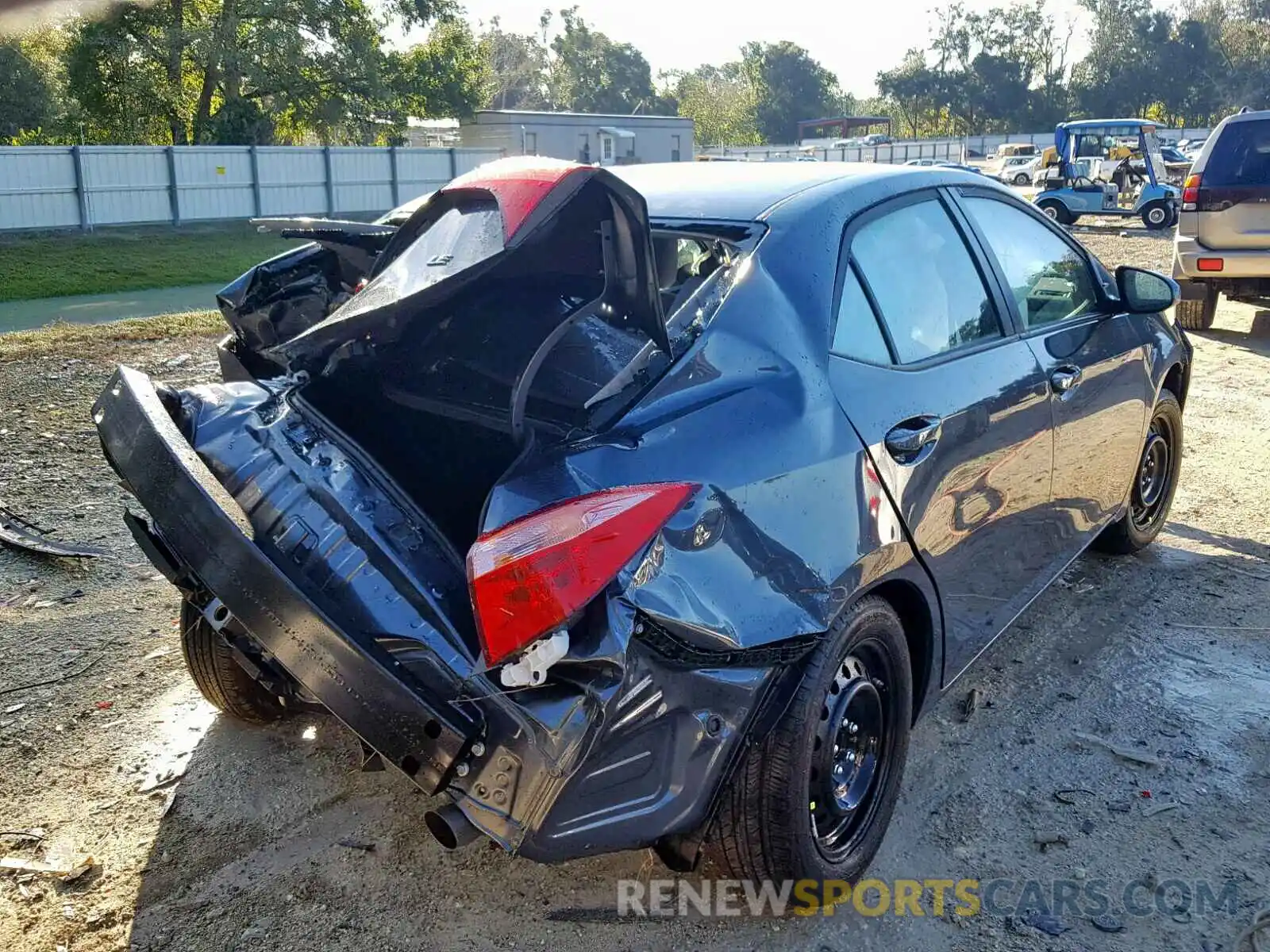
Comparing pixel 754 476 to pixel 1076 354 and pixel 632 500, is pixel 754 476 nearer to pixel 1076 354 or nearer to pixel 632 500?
pixel 632 500

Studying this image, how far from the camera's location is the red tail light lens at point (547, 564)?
198 cm

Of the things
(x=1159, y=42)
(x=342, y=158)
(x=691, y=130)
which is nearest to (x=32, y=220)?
(x=342, y=158)

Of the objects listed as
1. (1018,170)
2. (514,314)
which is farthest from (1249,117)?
(1018,170)

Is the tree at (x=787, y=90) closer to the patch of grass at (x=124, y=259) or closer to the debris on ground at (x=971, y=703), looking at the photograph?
the patch of grass at (x=124, y=259)

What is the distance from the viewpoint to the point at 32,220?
63.2ft

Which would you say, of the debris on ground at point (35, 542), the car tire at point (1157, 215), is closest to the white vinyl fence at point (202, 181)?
the car tire at point (1157, 215)

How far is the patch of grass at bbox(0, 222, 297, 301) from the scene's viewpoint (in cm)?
1462

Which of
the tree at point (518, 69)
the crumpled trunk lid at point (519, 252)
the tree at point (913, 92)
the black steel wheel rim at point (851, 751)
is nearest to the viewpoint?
the crumpled trunk lid at point (519, 252)

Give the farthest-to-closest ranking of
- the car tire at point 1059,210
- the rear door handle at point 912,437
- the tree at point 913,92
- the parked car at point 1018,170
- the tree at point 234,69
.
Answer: the tree at point 913,92
the parked car at point 1018,170
the tree at point 234,69
the car tire at point 1059,210
the rear door handle at point 912,437

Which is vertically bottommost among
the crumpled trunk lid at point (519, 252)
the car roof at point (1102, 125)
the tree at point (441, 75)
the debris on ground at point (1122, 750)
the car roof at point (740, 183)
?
the debris on ground at point (1122, 750)

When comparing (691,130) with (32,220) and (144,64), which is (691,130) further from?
(32,220)

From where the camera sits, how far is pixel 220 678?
A: 326cm

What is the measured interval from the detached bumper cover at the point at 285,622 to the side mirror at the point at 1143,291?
10.4 ft

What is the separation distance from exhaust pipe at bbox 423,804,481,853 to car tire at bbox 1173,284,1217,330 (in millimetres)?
10169
